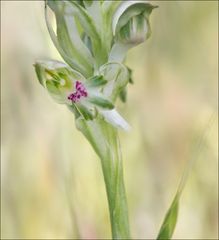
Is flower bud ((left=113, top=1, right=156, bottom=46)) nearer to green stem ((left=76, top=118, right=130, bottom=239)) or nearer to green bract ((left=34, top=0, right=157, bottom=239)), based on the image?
green bract ((left=34, top=0, right=157, bottom=239))

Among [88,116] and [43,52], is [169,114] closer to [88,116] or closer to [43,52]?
[43,52]

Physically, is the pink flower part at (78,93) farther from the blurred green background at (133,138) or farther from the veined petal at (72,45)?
the blurred green background at (133,138)

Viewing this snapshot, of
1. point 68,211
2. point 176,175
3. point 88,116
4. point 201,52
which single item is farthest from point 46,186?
point 88,116

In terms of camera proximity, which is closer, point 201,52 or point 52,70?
point 52,70

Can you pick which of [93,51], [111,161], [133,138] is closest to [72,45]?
[93,51]

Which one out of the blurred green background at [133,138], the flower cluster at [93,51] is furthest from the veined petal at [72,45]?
the blurred green background at [133,138]

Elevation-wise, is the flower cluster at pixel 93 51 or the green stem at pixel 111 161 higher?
the flower cluster at pixel 93 51

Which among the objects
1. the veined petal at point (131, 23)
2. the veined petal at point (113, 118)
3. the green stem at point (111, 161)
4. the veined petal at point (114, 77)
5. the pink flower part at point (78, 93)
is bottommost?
the green stem at point (111, 161)
